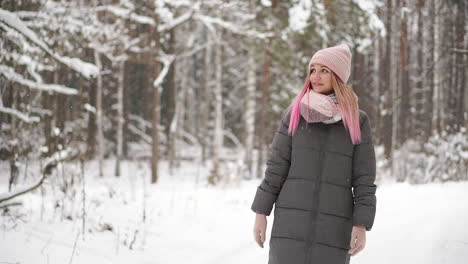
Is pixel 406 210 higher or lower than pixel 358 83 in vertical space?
lower

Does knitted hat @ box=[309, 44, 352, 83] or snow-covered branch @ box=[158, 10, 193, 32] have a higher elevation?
snow-covered branch @ box=[158, 10, 193, 32]

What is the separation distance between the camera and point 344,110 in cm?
235

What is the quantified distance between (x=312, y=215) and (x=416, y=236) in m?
2.80

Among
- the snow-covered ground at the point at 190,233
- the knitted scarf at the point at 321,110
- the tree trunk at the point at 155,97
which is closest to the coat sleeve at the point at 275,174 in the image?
the knitted scarf at the point at 321,110

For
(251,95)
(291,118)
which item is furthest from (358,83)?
(291,118)

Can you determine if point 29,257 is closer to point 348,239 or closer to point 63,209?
point 63,209

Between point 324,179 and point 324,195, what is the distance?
0.10 m

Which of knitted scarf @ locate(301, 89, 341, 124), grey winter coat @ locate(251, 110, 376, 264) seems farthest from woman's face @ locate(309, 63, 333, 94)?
grey winter coat @ locate(251, 110, 376, 264)

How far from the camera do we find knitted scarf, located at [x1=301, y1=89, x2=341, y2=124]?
7.64ft

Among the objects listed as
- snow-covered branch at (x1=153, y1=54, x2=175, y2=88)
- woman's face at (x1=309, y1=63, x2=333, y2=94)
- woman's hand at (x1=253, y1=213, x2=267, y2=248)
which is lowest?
woman's hand at (x1=253, y1=213, x2=267, y2=248)

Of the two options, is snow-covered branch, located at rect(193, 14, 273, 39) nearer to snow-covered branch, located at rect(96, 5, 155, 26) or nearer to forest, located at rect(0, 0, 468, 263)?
forest, located at rect(0, 0, 468, 263)

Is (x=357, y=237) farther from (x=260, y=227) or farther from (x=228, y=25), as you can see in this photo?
(x=228, y=25)

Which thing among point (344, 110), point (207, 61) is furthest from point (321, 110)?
point (207, 61)

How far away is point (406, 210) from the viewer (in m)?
5.66
